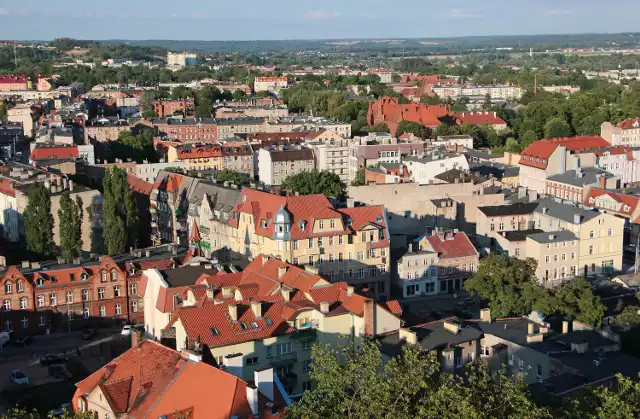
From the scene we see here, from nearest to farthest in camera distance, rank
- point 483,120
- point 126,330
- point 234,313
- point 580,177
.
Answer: point 234,313 < point 126,330 < point 580,177 < point 483,120

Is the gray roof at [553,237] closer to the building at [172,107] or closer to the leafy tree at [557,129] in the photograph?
the leafy tree at [557,129]

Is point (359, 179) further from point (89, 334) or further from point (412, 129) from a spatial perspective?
point (89, 334)

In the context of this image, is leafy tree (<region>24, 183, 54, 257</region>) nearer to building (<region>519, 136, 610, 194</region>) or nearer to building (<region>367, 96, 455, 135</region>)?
building (<region>519, 136, 610, 194</region>)

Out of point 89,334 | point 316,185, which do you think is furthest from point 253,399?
point 316,185

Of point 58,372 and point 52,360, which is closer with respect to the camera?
point 58,372

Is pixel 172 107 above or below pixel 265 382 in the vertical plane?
below

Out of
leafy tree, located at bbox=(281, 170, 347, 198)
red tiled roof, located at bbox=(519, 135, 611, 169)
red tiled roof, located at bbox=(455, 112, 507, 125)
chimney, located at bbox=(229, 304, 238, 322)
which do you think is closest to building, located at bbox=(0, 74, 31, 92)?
red tiled roof, located at bbox=(455, 112, 507, 125)

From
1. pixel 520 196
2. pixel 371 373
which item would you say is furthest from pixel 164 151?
pixel 371 373
